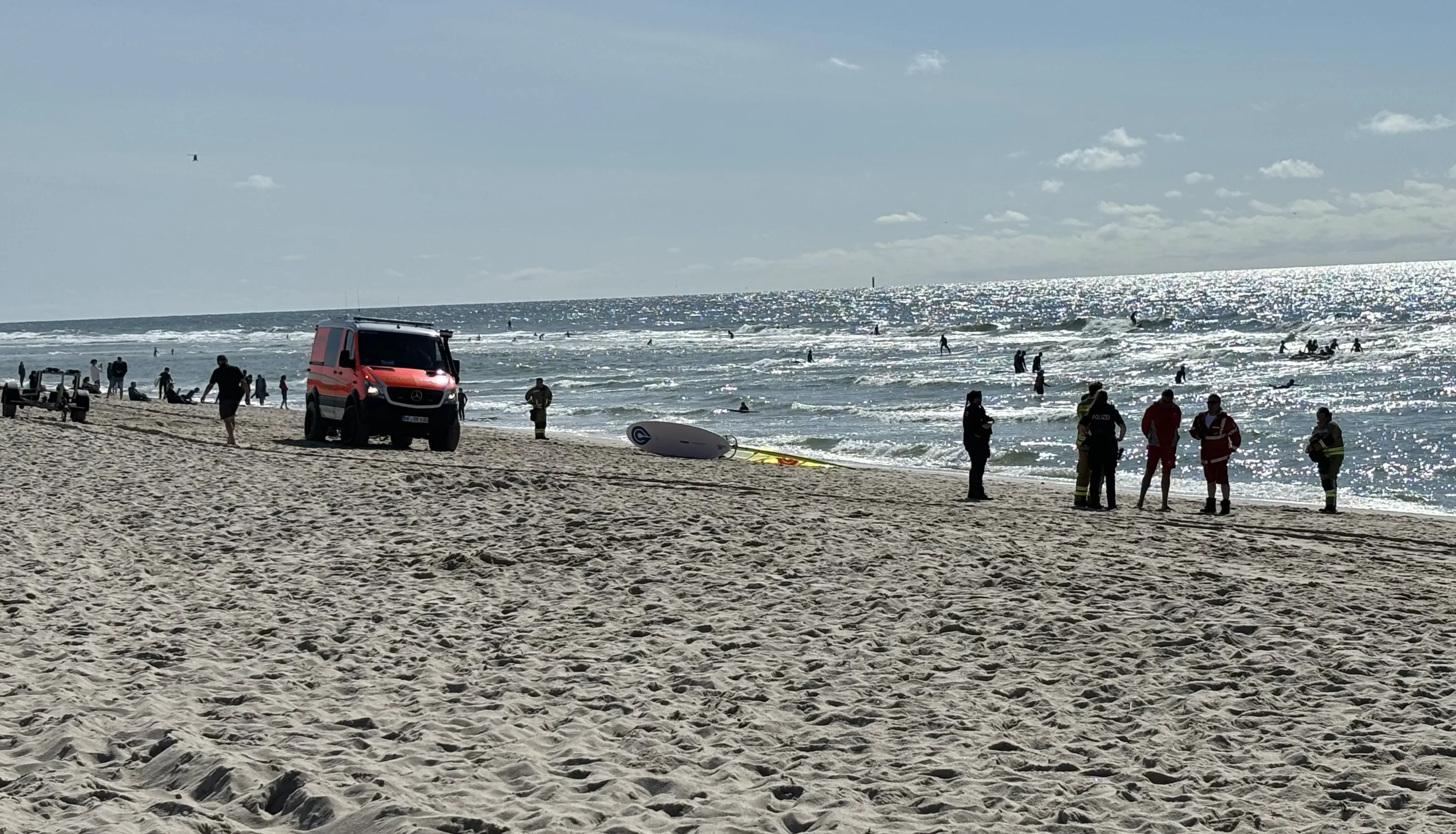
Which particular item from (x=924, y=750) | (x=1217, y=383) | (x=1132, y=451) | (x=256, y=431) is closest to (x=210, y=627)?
(x=924, y=750)

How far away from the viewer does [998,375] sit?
55156 millimetres

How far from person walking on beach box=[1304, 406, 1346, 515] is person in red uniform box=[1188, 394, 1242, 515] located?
6.49 feet

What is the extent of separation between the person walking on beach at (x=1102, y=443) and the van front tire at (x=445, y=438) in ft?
33.8

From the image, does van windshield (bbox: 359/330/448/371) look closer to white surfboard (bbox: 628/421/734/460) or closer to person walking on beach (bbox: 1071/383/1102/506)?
white surfboard (bbox: 628/421/734/460)

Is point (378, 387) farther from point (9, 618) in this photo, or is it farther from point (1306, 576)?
point (1306, 576)

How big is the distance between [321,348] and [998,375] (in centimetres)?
3859

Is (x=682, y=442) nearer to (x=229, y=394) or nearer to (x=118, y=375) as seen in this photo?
(x=229, y=394)

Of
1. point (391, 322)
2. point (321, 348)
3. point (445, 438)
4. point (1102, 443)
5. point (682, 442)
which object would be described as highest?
point (391, 322)

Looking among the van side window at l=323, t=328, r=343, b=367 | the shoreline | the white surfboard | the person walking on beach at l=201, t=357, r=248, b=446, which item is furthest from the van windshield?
the shoreline

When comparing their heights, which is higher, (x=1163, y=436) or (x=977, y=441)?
(x=1163, y=436)

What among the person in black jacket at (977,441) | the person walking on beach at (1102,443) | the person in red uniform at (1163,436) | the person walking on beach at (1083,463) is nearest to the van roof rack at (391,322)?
the person in black jacket at (977,441)

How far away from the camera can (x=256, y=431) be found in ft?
82.1

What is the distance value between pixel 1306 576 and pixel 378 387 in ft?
46.7

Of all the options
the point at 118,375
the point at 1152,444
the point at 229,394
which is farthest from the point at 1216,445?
the point at 118,375
